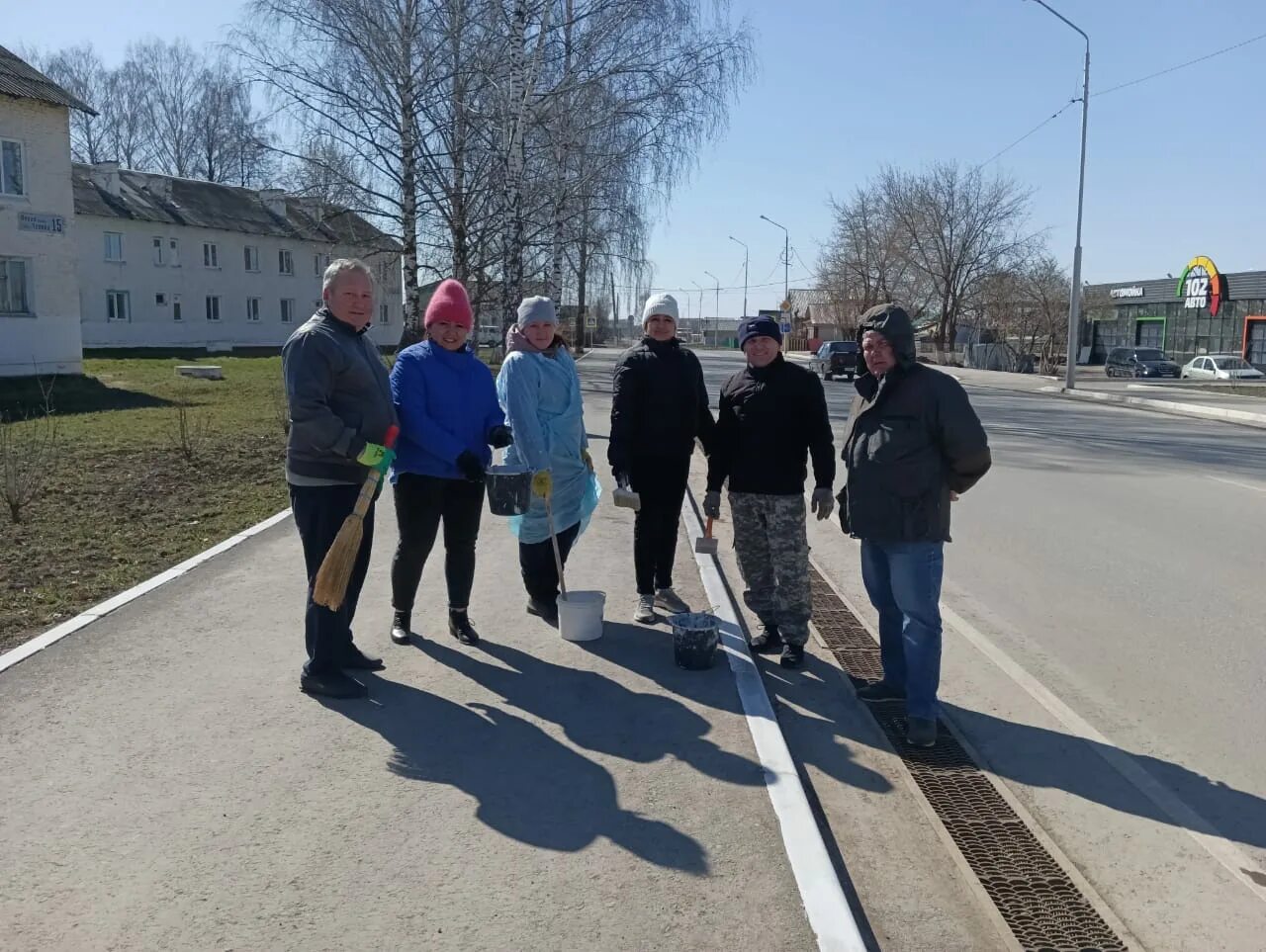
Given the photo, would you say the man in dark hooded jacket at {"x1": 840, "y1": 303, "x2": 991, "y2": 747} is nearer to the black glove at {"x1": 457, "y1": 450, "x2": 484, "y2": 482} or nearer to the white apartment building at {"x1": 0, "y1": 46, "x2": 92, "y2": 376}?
the black glove at {"x1": 457, "y1": 450, "x2": 484, "y2": 482}

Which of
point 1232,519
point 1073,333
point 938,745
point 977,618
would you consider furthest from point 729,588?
point 1073,333

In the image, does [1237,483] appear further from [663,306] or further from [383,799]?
[383,799]

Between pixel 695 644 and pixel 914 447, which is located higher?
pixel 914 447

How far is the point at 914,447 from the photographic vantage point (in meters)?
4.48

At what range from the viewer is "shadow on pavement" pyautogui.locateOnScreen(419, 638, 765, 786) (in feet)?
13.9

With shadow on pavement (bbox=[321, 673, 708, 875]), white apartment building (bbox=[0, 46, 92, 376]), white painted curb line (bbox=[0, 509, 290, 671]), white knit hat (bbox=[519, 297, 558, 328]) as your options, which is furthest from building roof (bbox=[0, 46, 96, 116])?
shadow on pavement (bbox=[321, 673, 708, 875])

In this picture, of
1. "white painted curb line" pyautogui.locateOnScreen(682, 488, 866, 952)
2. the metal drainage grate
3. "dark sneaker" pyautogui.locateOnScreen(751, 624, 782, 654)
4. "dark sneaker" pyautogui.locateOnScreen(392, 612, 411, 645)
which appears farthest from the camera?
"dark sneaker" pyautogui.locateOnScreen(751, 624, 782, 654)

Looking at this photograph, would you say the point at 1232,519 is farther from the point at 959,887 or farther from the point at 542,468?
the point at 959,887

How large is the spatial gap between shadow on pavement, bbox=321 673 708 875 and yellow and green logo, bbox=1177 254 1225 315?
58992 millimetres

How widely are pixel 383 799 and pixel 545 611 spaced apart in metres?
2.49

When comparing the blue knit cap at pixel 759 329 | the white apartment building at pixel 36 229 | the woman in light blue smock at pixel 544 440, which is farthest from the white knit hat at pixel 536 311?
the white apartment building at pixel 36 229

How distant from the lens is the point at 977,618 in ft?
21.8

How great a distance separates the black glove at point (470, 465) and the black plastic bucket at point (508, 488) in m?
0.12

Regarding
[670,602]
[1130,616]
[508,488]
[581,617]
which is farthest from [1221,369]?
[508,488]
